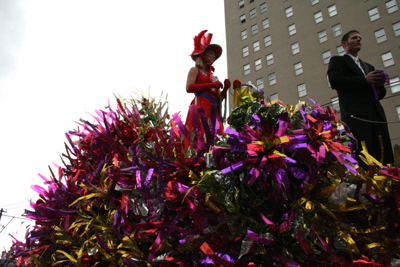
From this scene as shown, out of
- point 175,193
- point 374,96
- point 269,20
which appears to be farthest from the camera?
point 269,20

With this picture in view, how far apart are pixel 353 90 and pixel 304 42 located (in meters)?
22.3

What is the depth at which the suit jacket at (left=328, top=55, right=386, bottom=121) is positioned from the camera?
169 cm

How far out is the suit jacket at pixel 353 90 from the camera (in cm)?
169

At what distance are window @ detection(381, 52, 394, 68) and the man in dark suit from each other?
19503mm

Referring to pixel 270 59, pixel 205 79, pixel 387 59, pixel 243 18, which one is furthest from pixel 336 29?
pixel 205 79

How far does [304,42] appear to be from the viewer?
2134 cm

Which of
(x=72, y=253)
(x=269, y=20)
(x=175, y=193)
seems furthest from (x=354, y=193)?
(x=269, y=20)

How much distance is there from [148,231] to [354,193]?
676mm

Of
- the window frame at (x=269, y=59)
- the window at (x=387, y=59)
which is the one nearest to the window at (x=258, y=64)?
the window frame at (x=269, y=59)

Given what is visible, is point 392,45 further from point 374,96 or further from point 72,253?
point 72,253

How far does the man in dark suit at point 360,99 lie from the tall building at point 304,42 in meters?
15.6

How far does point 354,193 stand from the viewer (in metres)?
0.77

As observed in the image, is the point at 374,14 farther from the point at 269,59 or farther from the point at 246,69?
the point at 246,69

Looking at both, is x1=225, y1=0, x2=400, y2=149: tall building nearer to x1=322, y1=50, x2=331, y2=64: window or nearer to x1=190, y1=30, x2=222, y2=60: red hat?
x1=322, y1=50, x2=331, y2=64: window
